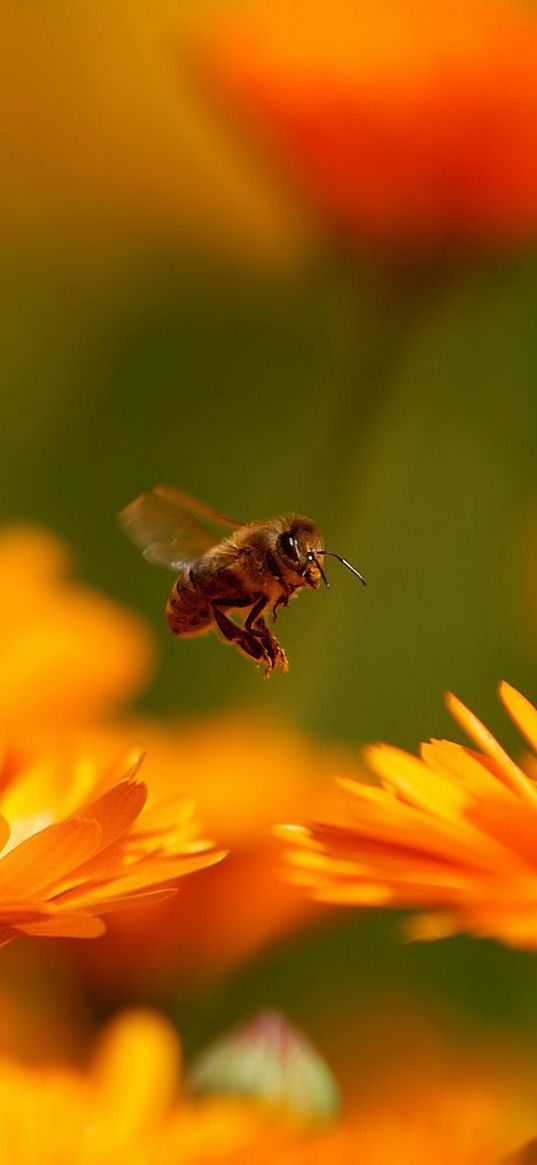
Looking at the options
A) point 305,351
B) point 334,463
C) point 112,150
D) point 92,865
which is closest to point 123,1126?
point 92,865

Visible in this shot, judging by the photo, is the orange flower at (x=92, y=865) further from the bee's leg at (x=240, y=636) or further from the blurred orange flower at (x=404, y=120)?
the blurred orange flower at (x=404, y=120)

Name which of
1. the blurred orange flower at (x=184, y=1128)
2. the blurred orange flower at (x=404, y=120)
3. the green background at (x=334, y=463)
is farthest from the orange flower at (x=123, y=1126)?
the blurred orange flower at (x=404, y=120)

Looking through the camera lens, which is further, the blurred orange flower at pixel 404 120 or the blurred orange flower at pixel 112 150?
the blurred orange flower at pixel 112 150

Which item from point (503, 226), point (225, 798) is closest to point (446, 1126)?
point (225, 798)

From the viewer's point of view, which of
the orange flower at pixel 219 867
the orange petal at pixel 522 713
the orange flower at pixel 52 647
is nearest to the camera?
the orange petal at pixel 522 713

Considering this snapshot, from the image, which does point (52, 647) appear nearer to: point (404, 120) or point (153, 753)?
point (153, 753)

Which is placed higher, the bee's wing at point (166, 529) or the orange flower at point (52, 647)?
the bee's wing at point (166, 529)

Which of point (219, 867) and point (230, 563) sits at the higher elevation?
point (230, 563)

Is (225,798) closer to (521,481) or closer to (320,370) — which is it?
(521,481)

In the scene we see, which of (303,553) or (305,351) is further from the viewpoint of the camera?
(305,351)
